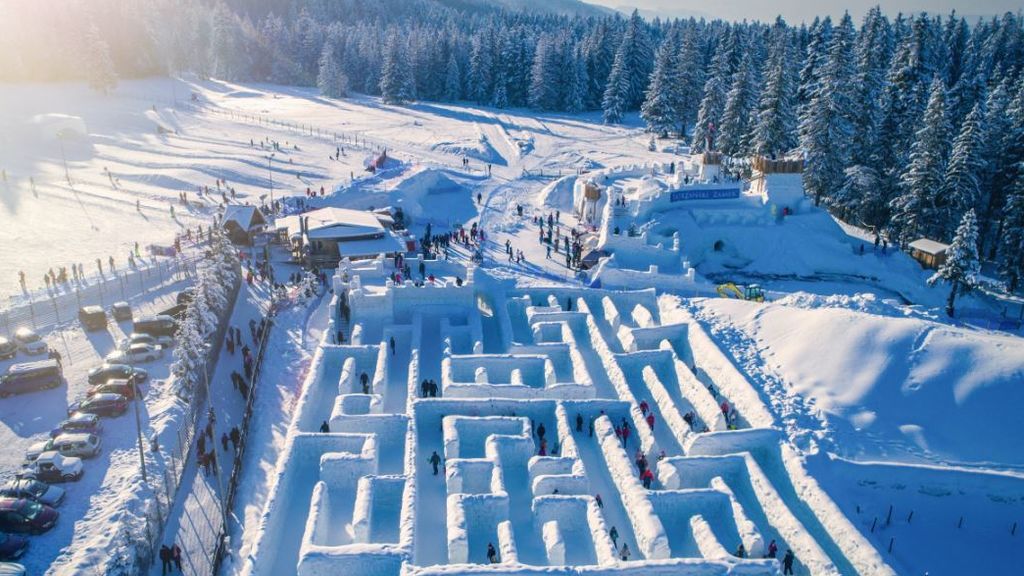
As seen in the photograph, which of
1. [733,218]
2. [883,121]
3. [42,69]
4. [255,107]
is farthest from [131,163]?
[883,121]

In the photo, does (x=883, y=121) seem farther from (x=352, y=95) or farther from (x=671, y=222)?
Result: (x=352, y=95)

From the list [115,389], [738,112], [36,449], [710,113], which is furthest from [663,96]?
[36,449]

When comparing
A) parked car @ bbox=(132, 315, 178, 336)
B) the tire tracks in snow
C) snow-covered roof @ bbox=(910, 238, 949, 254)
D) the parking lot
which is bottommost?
the parking lot

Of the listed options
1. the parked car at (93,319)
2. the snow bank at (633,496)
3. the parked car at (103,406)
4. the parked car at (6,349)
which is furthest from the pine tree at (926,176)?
the parked car at (6,349)

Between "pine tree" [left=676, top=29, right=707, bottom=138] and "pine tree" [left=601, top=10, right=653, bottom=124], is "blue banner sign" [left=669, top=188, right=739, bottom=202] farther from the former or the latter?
"pine tree" [left=601, top=10, right=653, bottom=124]

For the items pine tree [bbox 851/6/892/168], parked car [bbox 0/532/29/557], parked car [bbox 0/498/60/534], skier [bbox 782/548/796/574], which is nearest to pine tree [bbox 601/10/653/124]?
pine tree [bbox 851/6/892/168]

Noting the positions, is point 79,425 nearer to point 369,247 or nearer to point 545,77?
point 369,247
